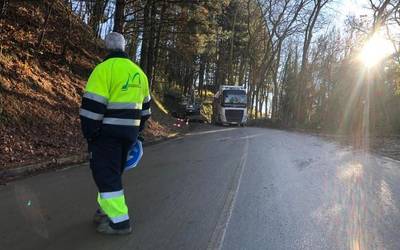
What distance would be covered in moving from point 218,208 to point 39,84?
10.0 metres

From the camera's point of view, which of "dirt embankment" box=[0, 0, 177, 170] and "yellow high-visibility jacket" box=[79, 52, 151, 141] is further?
"dirt embankment" box=[0, 0, 177, 170]

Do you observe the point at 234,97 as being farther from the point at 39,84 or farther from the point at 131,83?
the point at 131,83

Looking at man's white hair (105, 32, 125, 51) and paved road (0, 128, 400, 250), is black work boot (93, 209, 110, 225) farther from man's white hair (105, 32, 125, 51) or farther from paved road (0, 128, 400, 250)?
man's white hair (105, 32, 125, 51)

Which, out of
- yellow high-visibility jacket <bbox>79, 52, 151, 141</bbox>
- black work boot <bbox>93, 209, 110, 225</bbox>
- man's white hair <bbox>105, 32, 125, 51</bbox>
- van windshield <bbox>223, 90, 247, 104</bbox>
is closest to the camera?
yellow high-visibility jacket <bbox>79, 52, 151, 141</bbox>

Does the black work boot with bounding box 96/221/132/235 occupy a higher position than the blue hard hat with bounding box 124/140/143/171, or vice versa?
the blue hard hat with bounding box 124/140/143/171

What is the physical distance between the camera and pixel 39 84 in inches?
624

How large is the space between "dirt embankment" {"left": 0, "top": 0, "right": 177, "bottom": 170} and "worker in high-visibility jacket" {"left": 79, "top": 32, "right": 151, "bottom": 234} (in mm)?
4526

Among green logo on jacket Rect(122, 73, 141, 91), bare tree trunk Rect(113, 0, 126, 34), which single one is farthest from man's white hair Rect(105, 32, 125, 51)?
bare tree trunk Rect(113, 0, 126, 34)

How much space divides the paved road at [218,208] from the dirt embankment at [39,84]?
4.32ft

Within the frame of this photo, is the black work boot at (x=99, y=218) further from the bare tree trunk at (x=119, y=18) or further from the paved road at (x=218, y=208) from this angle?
the bare tree trunk at (x=119, y=18)

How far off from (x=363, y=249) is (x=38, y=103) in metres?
10.7

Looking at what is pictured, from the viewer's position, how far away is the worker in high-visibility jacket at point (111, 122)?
576 centimetres

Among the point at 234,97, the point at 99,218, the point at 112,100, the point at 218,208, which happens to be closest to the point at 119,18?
the point at 218,208

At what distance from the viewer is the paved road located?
233 inches
